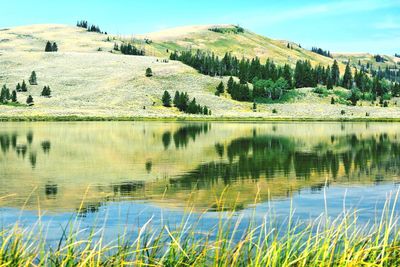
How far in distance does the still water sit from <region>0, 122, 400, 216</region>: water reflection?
60 mm

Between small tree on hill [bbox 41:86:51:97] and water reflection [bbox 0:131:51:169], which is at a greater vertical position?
small tree on hill [bbox 41:86:51:97]

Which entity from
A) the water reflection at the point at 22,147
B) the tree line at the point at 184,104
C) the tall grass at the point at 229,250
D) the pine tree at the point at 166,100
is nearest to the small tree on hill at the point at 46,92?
the tree line at the point at 184,104

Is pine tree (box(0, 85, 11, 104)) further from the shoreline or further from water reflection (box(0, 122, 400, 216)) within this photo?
water reflection (box(0, 122, 400, 216))

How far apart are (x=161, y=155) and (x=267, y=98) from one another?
14408cm

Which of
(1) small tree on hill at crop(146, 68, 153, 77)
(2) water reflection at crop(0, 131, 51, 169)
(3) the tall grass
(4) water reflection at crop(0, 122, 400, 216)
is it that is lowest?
(4) water reflection at crop(0, 122, 400, 216)

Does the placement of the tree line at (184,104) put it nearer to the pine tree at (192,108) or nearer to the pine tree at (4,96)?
the pine tree at (192,108)

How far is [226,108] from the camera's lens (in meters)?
169

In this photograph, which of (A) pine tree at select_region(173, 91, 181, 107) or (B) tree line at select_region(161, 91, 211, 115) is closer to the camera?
(B) tree line at select_region(161, 91, 211, 115)

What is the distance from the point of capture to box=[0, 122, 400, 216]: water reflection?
28281 mm

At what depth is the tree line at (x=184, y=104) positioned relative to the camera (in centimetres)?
15900

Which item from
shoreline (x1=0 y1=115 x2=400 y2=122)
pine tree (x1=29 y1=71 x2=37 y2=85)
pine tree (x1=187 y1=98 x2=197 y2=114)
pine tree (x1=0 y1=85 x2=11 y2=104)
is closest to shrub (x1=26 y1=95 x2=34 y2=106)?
pine tree (x1=0 y1=85 x2=11 y2=104)

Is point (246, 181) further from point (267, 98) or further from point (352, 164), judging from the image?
point (267, 98)

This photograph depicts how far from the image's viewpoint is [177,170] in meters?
39.5

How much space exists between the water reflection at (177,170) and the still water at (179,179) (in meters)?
0.06
